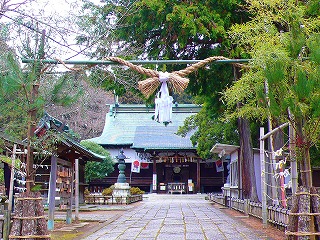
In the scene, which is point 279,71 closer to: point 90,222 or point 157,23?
point 157,23

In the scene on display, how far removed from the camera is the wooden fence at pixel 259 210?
862 centimetres

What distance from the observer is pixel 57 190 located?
10664 mm

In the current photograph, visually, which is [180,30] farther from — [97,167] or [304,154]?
[97,167]

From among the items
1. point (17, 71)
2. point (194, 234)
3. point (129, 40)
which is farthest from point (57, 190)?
point (17, 71)

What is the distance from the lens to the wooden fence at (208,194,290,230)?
862 centimetres

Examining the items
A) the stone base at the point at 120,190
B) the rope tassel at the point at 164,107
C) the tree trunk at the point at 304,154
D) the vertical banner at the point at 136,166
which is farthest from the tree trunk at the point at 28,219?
the vertical banner at the point at 136,166

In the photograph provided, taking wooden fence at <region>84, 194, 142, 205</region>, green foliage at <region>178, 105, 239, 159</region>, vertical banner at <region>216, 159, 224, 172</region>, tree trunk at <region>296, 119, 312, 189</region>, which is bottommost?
wooden fence at <region>84, 194, 142, 205</region>

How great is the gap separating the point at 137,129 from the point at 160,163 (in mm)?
3583

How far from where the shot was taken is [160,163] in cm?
3444

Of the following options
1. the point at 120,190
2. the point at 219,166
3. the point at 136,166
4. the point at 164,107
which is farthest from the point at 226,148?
the point at 136,166

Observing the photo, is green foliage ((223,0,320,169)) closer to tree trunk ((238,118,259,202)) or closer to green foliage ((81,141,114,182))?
tree trunk ((238,118,259,202))

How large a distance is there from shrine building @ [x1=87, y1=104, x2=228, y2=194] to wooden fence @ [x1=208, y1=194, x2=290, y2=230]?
13919 millimetres

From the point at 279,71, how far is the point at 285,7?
247 cm

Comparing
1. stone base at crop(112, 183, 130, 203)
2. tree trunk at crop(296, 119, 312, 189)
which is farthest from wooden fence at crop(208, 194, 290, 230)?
stone base at crop(112, 183, 130, 203)
